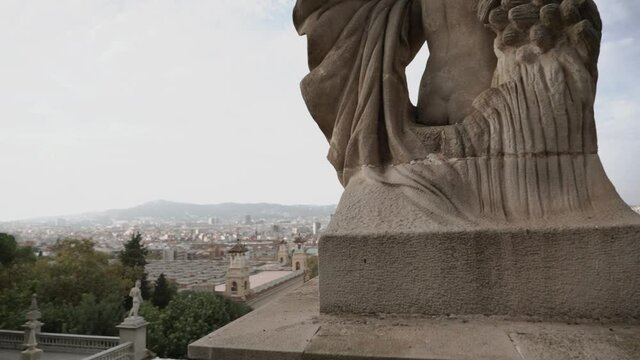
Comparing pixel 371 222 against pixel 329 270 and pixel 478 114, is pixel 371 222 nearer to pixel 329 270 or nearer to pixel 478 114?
pixel 329 270

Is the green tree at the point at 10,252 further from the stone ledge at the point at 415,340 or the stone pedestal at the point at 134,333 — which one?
the stone ledge at the point at 415,340

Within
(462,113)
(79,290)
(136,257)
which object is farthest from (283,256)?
(462,113)

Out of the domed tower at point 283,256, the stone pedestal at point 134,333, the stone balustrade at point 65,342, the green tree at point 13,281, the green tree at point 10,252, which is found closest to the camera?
the stone pedestal at point 134,333

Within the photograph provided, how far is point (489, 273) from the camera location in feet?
7.39

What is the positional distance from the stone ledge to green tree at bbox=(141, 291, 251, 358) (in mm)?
17355

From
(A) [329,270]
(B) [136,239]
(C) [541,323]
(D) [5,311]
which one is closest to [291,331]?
(A) [329,270]

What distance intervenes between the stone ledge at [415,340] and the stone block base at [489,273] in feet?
0.23

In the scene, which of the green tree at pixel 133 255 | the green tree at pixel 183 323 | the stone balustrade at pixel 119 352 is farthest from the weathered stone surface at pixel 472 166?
the green tree at pixel 133 255

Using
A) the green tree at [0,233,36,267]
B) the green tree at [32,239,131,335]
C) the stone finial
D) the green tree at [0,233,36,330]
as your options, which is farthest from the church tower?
the stone finial

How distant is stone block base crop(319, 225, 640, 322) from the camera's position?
217 cm

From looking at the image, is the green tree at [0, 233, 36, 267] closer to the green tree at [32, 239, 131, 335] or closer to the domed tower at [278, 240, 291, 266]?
the green tree at [32, 239, 131, 335]

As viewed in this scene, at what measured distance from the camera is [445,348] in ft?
6.21

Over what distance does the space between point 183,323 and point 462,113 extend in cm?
1820

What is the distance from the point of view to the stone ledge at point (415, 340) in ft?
6.03
